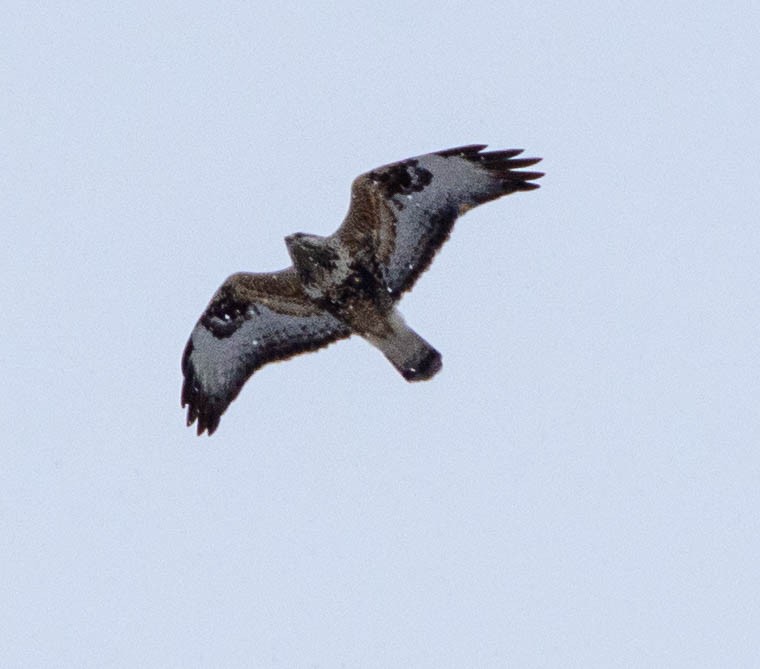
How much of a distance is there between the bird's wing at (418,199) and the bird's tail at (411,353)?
470mm

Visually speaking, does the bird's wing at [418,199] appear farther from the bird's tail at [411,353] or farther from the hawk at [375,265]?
the bird's tail at [411,353]

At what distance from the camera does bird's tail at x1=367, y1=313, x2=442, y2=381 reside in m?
15.4

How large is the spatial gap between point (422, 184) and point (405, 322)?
1319 millimetres

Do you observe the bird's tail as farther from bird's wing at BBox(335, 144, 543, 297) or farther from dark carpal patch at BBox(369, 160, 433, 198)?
dark carpal patch at BBox(369, 160, 433, 198)

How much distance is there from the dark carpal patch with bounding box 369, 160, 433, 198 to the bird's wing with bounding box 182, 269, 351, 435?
4.41 feet

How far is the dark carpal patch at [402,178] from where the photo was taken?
48.8ft

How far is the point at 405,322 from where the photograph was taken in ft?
50.3

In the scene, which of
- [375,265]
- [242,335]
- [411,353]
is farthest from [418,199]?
[242,335]

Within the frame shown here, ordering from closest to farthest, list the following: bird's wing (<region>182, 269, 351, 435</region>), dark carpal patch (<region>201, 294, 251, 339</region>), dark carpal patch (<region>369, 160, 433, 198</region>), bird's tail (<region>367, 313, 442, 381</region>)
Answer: dark carpal patch (<region>369, 160, 433, 198</region>) < bird's tail (<region>367, 313, 442, 381</region>) < bird's wing (<region>182, 269, 351, 435</region>) < dark carpal patch (<region>201, 294, 251, 339</region>)

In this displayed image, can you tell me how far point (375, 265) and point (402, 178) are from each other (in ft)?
2.84

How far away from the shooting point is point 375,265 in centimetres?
1519

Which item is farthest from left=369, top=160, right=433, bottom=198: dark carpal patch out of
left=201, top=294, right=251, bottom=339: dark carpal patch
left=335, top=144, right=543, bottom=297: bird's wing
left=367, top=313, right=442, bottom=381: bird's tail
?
left=201, top=294, right=251, bottom=339: dark carpal patch

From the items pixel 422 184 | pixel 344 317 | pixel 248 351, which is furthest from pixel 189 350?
pixel 422 184

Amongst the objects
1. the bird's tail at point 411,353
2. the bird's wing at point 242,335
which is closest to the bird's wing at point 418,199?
the bird's tail at point 411,353
